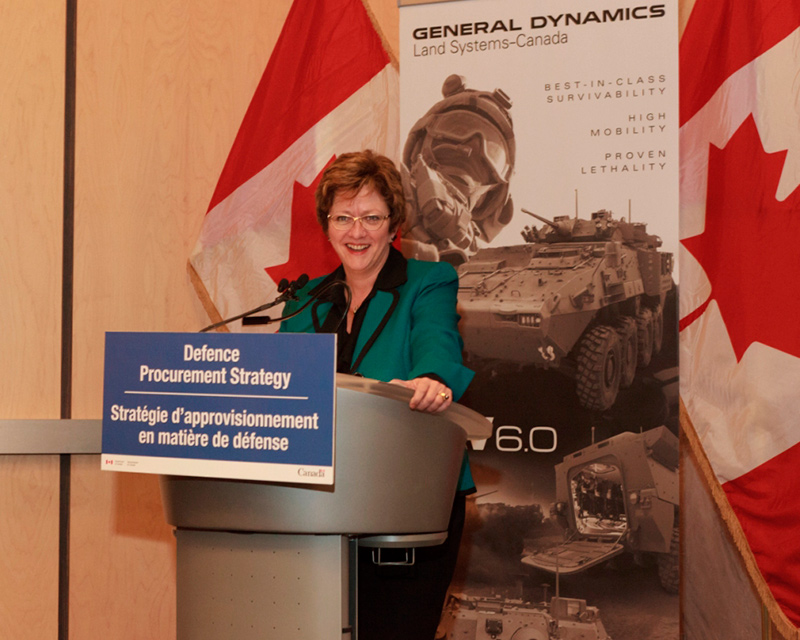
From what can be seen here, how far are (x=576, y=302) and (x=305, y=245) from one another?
39.8 inches

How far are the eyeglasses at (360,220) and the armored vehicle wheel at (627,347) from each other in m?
0.94

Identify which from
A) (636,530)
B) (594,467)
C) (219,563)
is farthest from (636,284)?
(219,563)

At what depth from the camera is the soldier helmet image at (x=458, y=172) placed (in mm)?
2559

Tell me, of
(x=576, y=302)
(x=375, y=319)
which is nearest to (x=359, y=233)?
(x=375, y=319)

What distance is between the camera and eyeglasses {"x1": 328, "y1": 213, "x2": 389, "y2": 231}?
1821 millimetres

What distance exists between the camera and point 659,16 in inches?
93.7

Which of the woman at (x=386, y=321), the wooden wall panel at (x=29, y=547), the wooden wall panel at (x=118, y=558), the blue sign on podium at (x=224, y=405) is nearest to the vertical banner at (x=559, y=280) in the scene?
the woman at (x=386, y=321)

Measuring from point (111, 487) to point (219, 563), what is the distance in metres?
1.69

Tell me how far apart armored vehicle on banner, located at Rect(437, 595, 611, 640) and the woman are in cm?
86

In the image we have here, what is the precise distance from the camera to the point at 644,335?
2.38 m

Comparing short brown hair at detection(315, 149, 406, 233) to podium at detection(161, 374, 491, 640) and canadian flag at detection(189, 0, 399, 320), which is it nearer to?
podium at detection(161, 374, 491, 640)

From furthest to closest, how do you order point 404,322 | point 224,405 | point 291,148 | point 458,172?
point 291,148
point 458,172
point 404,322
point 224,405

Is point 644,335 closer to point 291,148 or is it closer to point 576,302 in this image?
point 576,302

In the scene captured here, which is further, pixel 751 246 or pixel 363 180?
pixel 751 246
